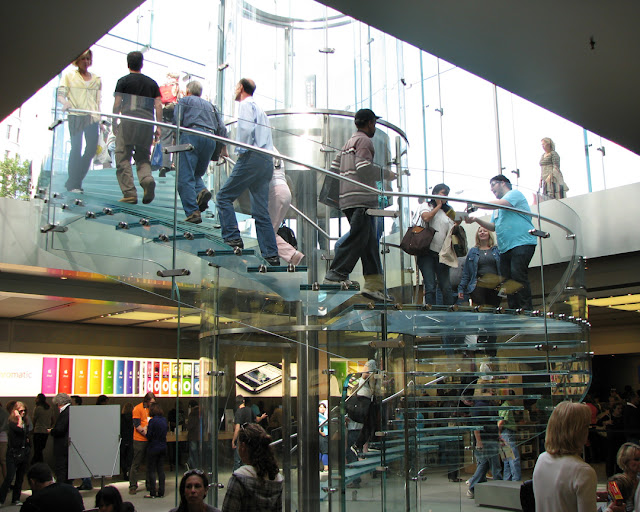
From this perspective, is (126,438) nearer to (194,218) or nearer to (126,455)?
(126,455)

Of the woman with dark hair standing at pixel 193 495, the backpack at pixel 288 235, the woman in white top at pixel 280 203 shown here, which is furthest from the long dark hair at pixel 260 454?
the backpack at pixel 288 235

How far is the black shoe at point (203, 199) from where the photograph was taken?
6004 millimetres

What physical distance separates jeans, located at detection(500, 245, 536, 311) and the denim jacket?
9cm

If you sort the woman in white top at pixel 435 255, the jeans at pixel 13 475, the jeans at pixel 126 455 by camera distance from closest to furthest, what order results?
the woman in white top at pixel 435 255 → the jeans at pixel 13 475 → the jeans at pixel 126 455

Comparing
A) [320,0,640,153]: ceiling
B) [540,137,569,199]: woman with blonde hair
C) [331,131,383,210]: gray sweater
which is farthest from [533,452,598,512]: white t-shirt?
[540,137,569,199]: woman with blonde hair

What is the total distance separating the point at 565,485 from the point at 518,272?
474cm

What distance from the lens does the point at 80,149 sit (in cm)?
634

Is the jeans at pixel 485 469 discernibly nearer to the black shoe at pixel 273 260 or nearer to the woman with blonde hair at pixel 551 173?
the woman with blonde hair at pixel 551 173

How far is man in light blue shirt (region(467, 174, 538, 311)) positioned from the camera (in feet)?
24.0

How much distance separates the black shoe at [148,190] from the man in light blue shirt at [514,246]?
3.24 meters

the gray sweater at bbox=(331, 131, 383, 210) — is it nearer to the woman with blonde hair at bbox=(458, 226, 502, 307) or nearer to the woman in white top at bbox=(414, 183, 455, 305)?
the woman in white top at bbox=(414, 183, 455, 305)

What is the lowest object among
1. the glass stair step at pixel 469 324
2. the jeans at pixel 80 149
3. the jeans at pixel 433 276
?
the glass stair step at pixel 469 324

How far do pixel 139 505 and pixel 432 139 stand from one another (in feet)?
27.2

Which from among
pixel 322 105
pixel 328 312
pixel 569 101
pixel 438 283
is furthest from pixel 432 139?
pixel 569 101
